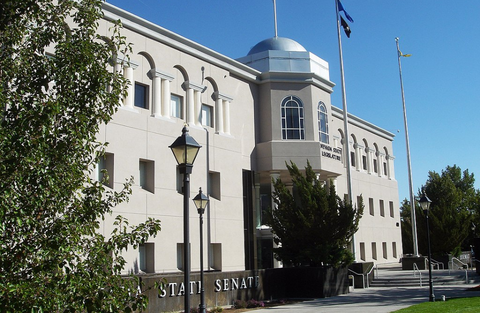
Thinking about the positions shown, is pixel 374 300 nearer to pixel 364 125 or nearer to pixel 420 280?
pixel 420 280

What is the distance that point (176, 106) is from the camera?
27.9 m

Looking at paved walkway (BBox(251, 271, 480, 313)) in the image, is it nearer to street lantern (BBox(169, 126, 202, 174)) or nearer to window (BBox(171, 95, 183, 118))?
window (BBox(171, 95, 183, 118))

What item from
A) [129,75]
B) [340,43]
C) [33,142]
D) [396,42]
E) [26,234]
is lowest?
[26,234]

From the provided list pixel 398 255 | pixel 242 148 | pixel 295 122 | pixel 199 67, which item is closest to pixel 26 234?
pixel 199 67

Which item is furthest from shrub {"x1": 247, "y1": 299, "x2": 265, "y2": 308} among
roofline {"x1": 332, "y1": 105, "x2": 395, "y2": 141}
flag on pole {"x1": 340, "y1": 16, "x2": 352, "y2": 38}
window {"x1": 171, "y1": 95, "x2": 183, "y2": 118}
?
roofline {"x1": 332, "y1": 105, "x2": 395, "y2": 141}

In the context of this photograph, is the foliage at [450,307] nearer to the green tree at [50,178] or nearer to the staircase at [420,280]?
the staircase at [420,280]

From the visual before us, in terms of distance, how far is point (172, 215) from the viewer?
25.9 meters

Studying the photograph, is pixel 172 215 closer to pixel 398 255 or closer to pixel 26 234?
pixel 26 234

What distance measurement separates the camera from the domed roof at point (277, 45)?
116 feet

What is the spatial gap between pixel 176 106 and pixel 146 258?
318 inches

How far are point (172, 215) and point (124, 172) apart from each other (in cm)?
357

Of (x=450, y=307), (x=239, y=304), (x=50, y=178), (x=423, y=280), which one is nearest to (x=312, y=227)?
(x=239, y=304)

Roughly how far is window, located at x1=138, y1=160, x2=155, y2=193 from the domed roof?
14.1m

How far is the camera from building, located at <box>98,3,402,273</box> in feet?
80.7
